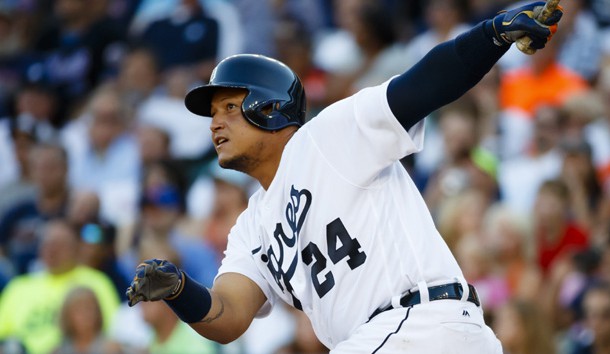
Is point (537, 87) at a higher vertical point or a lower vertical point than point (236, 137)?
higher

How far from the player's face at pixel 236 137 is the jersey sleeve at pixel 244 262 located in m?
0.39

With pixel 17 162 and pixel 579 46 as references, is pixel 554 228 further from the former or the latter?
pixel 17 162

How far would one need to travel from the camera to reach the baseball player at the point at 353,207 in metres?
4.14

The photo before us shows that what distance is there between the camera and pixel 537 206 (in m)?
7.69

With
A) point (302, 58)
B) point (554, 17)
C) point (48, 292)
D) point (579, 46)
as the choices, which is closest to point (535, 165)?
point (579, 46)

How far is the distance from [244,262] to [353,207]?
33.2 inches

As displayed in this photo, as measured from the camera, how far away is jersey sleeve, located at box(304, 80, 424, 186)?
4.21 meters

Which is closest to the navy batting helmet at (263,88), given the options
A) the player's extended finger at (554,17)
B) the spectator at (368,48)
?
the player's extended finger at (554,17)

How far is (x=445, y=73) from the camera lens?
162 inches

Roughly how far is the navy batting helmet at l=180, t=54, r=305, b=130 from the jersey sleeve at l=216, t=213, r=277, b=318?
0.56 m

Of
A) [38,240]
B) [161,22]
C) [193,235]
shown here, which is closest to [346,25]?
[161,22]

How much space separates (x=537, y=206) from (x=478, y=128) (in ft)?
3.79

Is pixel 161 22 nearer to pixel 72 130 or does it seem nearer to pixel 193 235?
pixel 72 130

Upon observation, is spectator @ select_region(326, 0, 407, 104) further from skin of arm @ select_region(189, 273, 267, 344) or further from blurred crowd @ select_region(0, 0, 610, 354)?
skin of arm @ select_region(189, 273, 267, 344)
